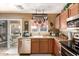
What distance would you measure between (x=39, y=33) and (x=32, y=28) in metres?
0.41

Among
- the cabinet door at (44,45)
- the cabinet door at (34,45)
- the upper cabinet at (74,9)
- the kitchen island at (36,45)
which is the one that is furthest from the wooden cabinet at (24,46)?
the upper cabinet at (74,9)

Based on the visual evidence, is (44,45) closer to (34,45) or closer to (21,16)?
(34,45)

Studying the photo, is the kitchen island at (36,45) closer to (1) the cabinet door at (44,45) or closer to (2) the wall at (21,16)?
(1) the cabinet door at (44,45)

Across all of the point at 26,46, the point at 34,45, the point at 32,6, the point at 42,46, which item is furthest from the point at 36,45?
the point at 32,6

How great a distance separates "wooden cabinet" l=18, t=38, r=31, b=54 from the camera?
5762 mm

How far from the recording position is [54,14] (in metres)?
6.82

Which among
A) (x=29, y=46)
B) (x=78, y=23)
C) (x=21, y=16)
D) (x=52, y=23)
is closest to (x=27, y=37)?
(x=29, y=46)

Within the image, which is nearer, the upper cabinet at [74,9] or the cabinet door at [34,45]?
the upper cabinet at [74,9]

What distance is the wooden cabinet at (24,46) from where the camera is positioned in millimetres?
5762

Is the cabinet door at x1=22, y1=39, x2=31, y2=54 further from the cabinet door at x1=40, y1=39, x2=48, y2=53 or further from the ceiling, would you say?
the ceiling

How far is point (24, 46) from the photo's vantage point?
19.0 ft

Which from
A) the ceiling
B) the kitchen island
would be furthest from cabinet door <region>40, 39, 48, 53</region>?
the ceiling

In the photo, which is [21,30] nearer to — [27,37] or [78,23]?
[27,37]

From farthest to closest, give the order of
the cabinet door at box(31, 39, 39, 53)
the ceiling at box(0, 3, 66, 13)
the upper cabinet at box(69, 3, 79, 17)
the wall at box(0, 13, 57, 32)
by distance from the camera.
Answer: the wall at box(0, 13, 57, 32)
the cabinet door at box(31, 39, 39, 53)
the ceiling at box(0, 3, 66, 13)
the upper cabinet at box(69, 3, 79, 17)
